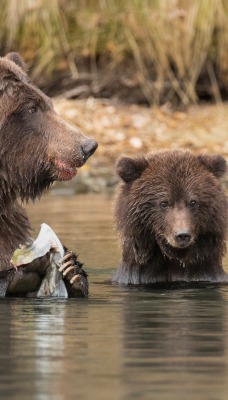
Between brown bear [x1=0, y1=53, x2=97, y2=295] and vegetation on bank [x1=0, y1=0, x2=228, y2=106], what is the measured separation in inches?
508

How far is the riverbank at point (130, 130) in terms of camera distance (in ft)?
69.2

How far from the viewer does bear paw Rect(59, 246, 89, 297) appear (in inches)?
360

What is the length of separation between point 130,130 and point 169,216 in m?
12.0

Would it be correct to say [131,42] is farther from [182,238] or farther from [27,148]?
[27,148]

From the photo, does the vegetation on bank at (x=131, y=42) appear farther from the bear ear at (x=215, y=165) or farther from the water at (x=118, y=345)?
the water at (x=118, y=345)

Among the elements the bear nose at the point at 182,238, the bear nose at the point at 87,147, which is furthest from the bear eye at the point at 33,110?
the bear nose at the point at 182,238

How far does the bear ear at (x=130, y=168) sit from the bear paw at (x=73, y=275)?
167 centimetres

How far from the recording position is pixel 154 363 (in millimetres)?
6723

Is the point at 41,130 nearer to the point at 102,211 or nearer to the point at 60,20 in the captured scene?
the point at 102,211

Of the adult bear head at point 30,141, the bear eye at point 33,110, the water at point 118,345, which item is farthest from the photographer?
the bear eye at point 33,110

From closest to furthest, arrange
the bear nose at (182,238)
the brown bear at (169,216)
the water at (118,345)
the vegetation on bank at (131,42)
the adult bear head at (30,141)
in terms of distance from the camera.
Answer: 1. the water at (118,345)
2. the adult bear head at (30,141)
3. the bear nose at (182,238)
4. the brown bear at (169,216)
5. the vegetation on bank at (131,42)

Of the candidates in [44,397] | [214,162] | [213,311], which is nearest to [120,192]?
[214,162]

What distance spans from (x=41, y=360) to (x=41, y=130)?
2.65 metres

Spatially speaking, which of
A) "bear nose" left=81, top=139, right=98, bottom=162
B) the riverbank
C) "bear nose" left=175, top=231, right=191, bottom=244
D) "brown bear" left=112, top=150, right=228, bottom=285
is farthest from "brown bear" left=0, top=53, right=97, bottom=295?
the riverbank
